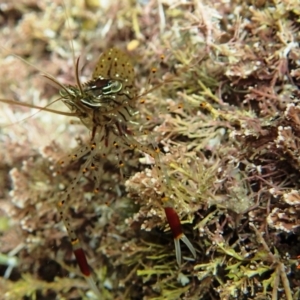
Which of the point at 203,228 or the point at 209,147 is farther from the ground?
the point at 209,147

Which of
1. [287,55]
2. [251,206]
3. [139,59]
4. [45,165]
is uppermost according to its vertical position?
[139,59]

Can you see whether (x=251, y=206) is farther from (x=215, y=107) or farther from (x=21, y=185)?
(x=21, y=185)

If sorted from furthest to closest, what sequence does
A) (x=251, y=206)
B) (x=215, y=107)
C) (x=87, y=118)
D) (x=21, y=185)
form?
(x=21, y=185), (x=215, y=107), (x=87, y=118), (x=251, y=206)

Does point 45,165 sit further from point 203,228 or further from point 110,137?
point 203,228

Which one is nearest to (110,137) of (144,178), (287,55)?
(144,178)

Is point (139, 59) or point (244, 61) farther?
point (139, 59)

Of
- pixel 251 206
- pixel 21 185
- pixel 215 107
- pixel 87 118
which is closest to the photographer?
pixel 251 206

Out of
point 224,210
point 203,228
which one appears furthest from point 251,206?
point 203,228
